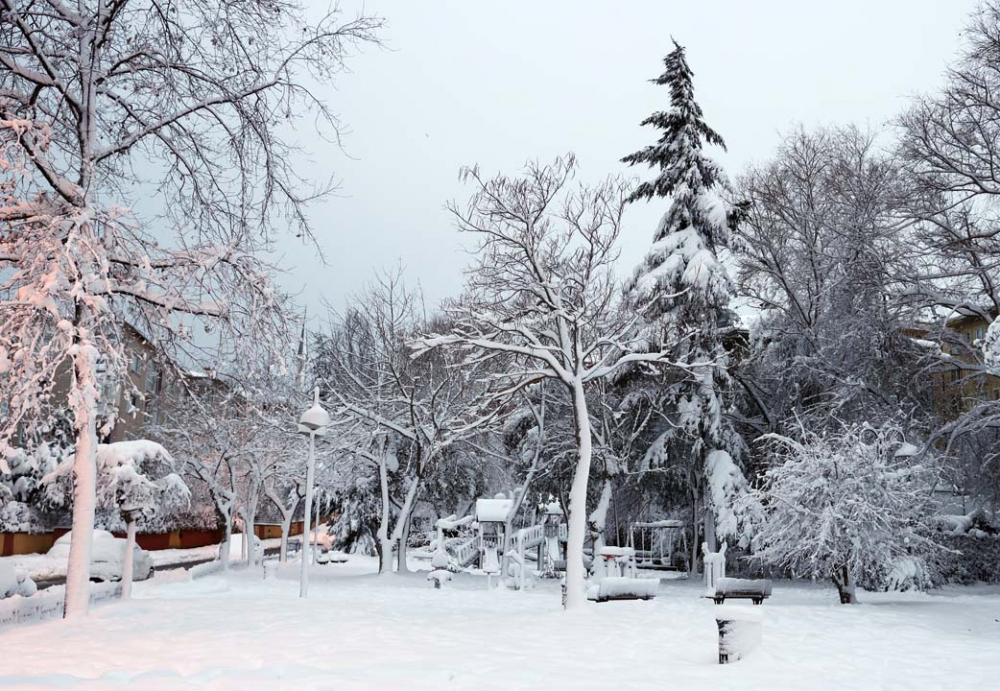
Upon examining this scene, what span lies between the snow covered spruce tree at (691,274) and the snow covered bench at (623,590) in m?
9.01

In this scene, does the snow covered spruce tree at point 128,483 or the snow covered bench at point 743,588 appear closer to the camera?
the snow covered spruce tree at point 128,483

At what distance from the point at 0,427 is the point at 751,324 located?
85.9 feet

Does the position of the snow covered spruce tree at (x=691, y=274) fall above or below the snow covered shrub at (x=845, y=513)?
above

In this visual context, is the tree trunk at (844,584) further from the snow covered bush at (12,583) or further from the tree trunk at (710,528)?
the snow covered bush at (12,583)

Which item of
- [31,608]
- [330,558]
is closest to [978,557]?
[330,558]

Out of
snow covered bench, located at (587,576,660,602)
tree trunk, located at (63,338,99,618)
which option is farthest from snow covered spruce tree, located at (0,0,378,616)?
snow covered bench, located at (587,576,660,602)

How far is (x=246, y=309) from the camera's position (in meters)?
11.6

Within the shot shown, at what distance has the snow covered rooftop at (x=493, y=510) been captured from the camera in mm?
29297

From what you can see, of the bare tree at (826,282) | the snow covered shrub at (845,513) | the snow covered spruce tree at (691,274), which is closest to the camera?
the snow covered shrub at (845,513)

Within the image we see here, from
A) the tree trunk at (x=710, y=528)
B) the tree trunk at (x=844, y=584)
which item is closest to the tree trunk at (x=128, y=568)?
the tree trunk at (x=844, y=584)

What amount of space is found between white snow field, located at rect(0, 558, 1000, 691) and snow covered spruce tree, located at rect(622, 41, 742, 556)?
423 inches

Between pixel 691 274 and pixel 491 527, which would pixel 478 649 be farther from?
pixel 491 527

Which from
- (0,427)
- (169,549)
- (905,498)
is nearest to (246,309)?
(0,427)

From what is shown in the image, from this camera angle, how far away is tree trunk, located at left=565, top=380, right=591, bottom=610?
14.3 m
